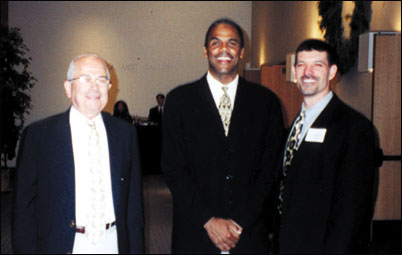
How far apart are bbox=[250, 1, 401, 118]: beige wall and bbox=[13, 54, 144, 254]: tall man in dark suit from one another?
4.22 metres

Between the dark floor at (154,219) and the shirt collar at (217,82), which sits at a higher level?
the shirt collar at (217,82)

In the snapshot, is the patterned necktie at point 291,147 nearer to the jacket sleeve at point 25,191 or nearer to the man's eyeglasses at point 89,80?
the man's eyeglasses at point 89,80

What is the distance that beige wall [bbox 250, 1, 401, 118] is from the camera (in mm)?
5131

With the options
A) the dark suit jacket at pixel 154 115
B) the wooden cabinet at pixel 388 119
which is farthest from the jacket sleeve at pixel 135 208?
the wooden cabinet at pixel 388 119

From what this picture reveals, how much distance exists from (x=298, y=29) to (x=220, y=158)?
21.6ft

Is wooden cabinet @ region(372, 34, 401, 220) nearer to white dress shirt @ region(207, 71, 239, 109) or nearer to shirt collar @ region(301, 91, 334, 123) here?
shirt collar @ region(301, 91, 334, 123)

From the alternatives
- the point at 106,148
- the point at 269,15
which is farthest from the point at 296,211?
the point at 269,15

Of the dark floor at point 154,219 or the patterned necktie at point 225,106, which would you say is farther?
the dark floor at point 154,219

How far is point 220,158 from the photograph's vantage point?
6.30ft

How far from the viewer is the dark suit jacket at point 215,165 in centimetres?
191

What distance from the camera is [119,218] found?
165cm

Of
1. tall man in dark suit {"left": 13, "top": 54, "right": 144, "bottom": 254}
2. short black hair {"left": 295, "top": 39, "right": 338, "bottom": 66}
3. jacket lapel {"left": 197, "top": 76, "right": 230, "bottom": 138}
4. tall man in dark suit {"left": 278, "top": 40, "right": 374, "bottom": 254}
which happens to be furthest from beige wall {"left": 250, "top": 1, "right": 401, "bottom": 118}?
tall man in dark suit {"left": 13, "top": 54, "right": 144, "bottom": 254}

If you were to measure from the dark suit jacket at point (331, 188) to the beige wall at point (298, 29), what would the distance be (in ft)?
11.3

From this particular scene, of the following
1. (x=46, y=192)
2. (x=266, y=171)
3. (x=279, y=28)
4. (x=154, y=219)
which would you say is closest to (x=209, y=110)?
(x=266, y=171)
